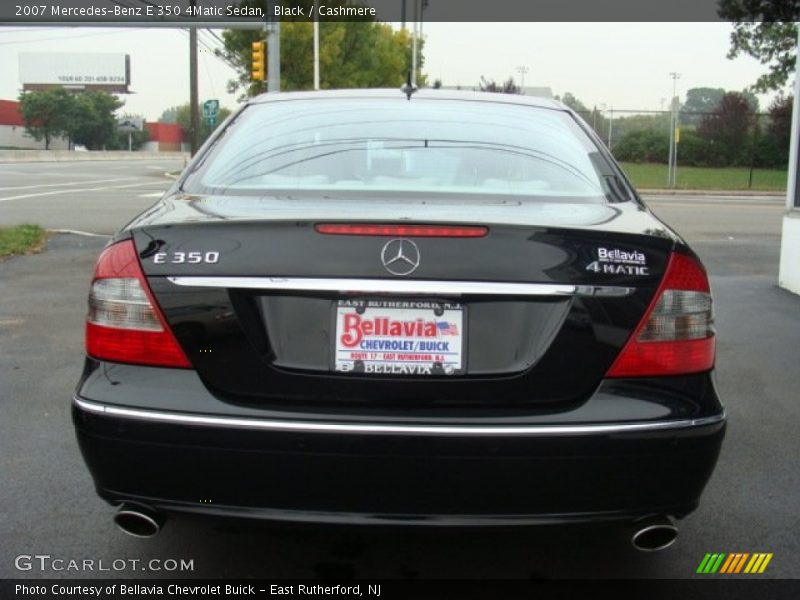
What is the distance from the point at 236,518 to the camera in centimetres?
239

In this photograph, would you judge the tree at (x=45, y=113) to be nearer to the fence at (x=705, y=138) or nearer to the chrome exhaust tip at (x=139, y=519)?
the fence at (x=705, y=138)

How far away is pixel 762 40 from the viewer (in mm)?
34031

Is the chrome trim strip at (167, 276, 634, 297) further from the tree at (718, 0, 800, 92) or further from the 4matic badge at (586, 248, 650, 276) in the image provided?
the tree at (718, 0, 800, 92)

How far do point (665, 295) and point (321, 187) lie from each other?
3.76ft

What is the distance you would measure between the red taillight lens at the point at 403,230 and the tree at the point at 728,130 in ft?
121

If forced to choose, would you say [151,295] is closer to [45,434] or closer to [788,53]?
[45,434]

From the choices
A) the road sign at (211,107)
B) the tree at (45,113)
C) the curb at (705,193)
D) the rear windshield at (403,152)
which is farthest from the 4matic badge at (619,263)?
the tree at (45,113)

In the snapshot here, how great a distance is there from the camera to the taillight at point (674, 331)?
2404mm

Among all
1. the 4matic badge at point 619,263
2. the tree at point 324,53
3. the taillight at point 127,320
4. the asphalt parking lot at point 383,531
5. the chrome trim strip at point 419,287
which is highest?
the tree at point 324,53

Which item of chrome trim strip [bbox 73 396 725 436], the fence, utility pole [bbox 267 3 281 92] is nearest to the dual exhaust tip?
chrome trim strip [bbox 73 396 725 436]

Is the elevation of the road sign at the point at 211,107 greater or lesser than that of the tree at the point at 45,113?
lesser

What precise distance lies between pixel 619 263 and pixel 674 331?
9.7 inches

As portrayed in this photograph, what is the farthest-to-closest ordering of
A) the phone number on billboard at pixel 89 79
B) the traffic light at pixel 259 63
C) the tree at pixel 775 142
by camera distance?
the phone number on billboard at pixel 89 79 < the tree at pixel 775 142 < the traffic light at pixel 259 63

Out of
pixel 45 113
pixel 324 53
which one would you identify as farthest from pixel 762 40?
pixel 45 113
